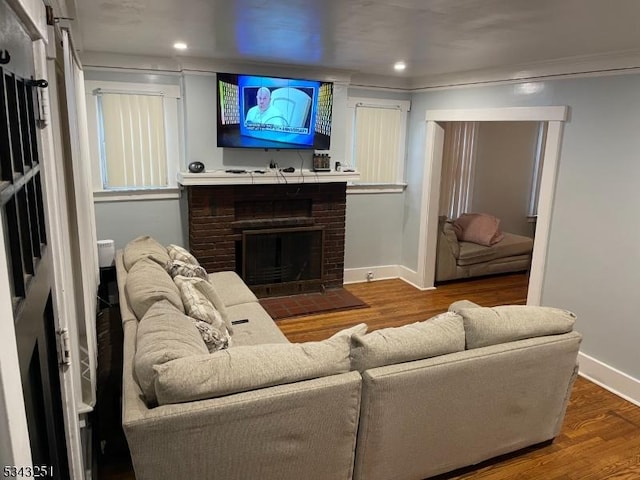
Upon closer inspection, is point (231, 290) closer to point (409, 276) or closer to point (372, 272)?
point (372, 272)

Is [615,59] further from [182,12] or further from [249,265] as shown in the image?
[249,265]

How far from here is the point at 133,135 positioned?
4.38 metres

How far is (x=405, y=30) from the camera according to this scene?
265cm

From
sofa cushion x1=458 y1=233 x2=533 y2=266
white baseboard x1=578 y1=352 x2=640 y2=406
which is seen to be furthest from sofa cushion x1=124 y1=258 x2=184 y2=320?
sofa cushion x1=458 y1=233 x2=533 y2=266

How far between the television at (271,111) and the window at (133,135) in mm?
482

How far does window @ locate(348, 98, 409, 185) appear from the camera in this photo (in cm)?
530

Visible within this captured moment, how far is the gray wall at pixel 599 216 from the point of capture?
10.7ft

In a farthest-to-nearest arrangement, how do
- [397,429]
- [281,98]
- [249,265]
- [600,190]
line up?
[249,265], [281,98], [600,190], [397,429]

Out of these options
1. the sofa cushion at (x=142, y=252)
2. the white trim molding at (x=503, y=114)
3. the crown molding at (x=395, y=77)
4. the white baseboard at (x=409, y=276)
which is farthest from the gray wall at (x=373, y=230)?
the sofa cushion at (x=142, y=252)

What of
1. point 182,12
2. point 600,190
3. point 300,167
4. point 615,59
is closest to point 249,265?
point 300,167

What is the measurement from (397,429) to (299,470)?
479 mm

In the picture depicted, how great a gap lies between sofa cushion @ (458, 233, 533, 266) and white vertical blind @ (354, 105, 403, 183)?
1284 mm

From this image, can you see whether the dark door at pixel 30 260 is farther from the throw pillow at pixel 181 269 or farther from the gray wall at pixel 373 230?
the gray wall at pixel 373 230

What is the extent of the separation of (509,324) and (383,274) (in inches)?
136
